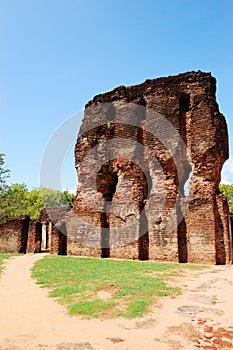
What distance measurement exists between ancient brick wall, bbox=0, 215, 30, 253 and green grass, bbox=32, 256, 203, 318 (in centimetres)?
945

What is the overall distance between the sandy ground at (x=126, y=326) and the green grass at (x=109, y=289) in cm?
26

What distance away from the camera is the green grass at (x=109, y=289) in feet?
17.8

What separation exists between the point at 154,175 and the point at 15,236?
10367 millimetres

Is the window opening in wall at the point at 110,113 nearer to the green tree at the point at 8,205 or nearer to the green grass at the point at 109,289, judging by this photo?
the green grass at the point at 109,289

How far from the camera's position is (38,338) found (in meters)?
4.31

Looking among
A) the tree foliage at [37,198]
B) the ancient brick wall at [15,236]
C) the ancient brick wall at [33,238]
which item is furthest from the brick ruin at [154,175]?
the tree foliage at [37,198]

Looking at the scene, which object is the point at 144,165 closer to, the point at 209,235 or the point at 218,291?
the point at 209,235

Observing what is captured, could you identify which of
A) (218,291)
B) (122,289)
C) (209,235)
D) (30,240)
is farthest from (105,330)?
(30,240)

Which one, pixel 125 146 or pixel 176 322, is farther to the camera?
pixel 125 146

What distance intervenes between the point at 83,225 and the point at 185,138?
22.0 ft

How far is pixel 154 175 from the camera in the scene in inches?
550

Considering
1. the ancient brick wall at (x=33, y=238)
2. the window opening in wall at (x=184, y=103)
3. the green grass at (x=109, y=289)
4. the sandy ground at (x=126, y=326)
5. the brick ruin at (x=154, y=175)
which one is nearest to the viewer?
the sandy ground at (x=126, y=326)

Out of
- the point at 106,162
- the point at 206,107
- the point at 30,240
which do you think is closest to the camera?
the point at 206,107

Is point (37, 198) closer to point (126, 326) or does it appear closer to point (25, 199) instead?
point (25, 199)
